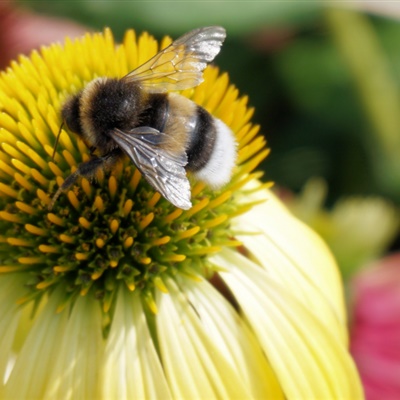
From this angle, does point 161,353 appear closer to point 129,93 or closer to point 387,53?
point 129,93

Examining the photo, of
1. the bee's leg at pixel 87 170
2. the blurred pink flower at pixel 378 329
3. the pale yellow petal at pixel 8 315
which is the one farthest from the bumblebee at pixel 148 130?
the blurred pink flower at pixel 378 329

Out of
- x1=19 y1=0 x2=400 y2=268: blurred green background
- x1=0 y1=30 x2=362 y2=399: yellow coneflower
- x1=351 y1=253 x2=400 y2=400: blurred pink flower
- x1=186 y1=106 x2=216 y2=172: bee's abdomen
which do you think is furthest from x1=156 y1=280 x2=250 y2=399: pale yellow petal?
x1=19 y1=0 x2=400 y2=268: blurred green background

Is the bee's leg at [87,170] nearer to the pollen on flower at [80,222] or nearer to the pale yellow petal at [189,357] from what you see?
the pollen on flower at [80,222]

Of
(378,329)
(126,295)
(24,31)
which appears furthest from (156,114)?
(24,31)

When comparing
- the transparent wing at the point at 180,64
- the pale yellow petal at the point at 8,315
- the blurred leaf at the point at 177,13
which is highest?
the blurred leaf at the point at 177,13

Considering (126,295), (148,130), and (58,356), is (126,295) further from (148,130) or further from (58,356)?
(148,130)

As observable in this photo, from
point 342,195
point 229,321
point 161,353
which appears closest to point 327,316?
point 229,321

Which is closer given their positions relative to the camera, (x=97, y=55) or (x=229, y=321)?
(x=229, y=321)
